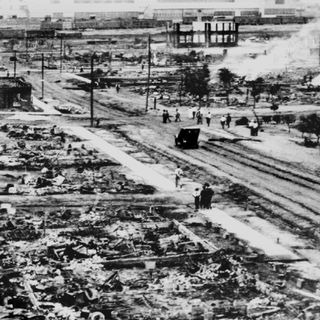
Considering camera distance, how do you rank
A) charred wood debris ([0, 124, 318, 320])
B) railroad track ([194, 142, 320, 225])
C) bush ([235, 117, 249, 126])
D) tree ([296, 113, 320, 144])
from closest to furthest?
1. charred wood debris ([0, 124, 318, 320])
2. railroad track ([194, 142, 320, 225])
3. tree ([296, 113, 320, 144])
4. bush ([235, 117, 249, 126])

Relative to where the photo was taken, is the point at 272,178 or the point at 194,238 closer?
the point at 194,238

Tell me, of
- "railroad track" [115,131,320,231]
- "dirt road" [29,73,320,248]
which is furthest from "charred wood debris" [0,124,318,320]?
"railroad track" [115,131,320,231]

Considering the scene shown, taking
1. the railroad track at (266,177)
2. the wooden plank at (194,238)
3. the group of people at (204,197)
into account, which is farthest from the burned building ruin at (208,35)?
the wooden plank at (194,238)

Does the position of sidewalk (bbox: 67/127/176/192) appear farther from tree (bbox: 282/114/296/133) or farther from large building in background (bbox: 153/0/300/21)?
large building in background (bbox: 153/0/300/21)

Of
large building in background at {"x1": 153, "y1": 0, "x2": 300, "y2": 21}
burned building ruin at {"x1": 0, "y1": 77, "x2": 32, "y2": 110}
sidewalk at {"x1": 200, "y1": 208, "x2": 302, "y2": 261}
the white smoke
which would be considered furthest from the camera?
large building in background at {"x1": 153, "y1": 0, "x2": 300, "y2": 21}

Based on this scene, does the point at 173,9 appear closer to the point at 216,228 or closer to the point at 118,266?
the point at 216,228

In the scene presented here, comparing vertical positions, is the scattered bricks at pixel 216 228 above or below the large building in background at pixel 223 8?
below

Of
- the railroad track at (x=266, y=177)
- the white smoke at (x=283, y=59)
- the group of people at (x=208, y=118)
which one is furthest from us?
the white smoke at (x=283, y=59)

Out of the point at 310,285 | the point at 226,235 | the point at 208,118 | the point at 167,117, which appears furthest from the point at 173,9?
the point at 310,285

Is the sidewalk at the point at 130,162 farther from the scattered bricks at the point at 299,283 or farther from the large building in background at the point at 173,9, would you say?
the large building in background at the point at 173,9

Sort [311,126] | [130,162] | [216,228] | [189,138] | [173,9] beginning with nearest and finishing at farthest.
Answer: [216,228]
[130,162]
[189,138]
[311,126]
[173,9]

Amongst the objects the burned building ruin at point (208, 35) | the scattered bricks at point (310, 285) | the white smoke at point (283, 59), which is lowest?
the scattered bricks at point (310, 285)

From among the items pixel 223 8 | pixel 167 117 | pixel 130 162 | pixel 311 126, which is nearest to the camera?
pixel 130 162
